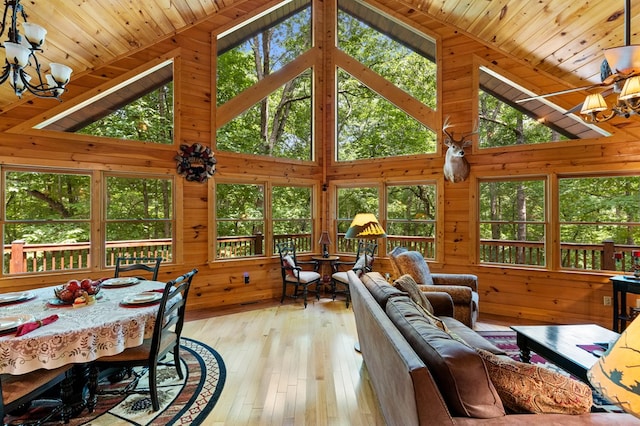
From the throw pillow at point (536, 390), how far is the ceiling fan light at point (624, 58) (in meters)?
2.16

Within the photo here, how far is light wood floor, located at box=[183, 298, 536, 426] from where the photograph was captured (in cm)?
236

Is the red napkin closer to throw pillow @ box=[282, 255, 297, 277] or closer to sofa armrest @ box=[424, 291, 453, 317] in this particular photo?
sofa armrest @ box=[424, 291, 453, 317]

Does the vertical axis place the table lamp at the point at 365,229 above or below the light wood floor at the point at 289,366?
above

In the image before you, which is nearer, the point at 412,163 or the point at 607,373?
the point at 607,373

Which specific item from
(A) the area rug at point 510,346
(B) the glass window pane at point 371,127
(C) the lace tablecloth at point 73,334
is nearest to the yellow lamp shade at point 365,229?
(A) the area rug at point 510,346

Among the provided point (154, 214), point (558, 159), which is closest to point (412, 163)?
point (558, 159)

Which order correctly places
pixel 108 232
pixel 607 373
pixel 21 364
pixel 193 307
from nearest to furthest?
pixel 607 373
pixel 21 364
pixel 108 232
pixel 193 307

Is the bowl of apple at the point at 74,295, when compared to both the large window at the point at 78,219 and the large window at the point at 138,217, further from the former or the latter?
the large window at the point at 138,217

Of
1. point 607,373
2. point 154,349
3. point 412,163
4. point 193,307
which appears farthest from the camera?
point 412,163

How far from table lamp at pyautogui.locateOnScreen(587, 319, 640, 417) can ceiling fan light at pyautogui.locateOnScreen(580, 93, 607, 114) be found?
8.75ft

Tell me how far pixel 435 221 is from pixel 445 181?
0.67 meters

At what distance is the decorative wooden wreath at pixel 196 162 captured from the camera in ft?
15.6

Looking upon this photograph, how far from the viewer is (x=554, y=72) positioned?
4.39m

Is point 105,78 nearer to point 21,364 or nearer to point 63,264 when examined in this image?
point 63,264
